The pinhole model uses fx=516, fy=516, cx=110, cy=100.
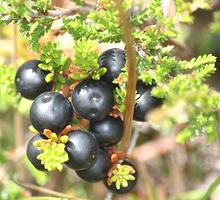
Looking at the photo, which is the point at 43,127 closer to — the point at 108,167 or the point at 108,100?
the point at 108,100

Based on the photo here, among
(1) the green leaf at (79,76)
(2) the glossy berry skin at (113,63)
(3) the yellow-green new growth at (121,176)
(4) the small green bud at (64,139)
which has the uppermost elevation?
(2) the glossy berry skin at (113,63)

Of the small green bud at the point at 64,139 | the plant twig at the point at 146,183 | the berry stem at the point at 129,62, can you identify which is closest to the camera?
the berry stem at the point at 129,62

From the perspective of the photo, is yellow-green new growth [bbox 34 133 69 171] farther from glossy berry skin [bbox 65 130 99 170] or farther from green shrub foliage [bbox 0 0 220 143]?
green shrub foliage [bbox 0 0 220 143]

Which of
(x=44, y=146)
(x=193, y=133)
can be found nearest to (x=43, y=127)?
(x=44, y=146)

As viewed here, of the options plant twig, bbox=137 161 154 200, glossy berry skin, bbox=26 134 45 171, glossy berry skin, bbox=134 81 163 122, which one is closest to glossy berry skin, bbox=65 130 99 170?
glossy berry skin, bbox=26 134 45 171

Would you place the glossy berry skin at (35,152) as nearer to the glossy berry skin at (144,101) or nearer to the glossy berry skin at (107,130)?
the glossy berry skin at (107,130)

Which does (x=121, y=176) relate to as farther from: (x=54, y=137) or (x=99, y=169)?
(x=54, y=137)

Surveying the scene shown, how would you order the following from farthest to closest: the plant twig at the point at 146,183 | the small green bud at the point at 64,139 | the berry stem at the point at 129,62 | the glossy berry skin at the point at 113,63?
1. the plant twig at the point at 146,183
2. the glossy berry skin at the point at 113,63
3. the small green bud at the point at 64,139
4. the berry stem at the point at 129,62

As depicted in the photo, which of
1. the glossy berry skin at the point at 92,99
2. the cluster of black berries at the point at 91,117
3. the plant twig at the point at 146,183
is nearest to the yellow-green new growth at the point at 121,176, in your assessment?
the cluster of black berries at the point at 91,117
